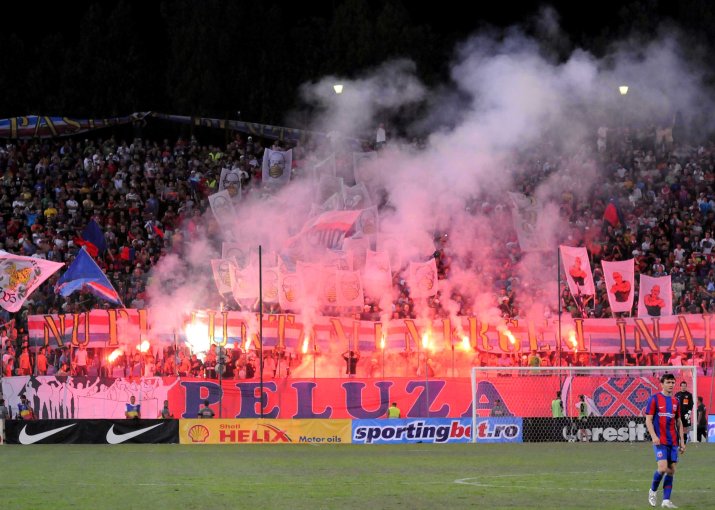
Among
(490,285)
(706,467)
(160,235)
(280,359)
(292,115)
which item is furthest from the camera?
(292,115)

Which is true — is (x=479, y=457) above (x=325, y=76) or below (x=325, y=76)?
below

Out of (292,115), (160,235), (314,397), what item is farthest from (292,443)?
(292,115)

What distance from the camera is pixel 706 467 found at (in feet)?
69.8

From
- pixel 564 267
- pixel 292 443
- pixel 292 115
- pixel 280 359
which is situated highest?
pixel 292 115

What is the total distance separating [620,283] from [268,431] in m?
9.67

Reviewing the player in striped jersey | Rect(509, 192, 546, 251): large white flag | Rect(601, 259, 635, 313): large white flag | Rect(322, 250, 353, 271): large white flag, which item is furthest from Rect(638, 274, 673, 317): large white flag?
the player in striped jersey

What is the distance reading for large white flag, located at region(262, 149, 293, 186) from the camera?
3944 cm

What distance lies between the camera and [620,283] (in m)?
32.5

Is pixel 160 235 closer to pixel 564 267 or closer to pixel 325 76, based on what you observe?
pixel 564 267

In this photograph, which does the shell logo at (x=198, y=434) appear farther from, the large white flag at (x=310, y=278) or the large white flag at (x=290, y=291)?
the large white flag at (x=310, y=278)

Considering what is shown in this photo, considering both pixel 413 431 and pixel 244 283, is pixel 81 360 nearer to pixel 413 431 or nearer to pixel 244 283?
pixel 244 283

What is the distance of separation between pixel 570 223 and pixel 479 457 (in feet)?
45.8

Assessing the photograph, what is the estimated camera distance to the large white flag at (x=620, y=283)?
3241 centimetres

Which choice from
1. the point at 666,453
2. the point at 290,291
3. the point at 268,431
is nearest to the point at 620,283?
the point at 290,291
